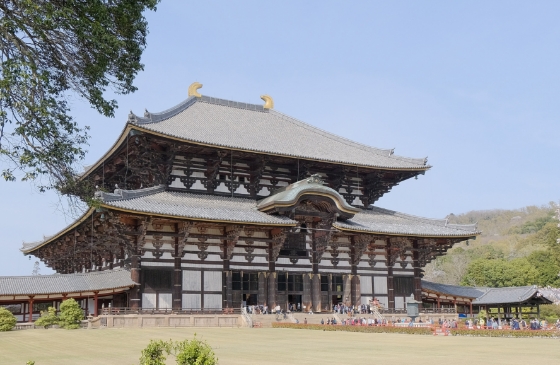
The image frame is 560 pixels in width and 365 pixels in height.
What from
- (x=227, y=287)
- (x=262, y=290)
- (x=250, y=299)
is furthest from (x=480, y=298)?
(x=227, y=287)

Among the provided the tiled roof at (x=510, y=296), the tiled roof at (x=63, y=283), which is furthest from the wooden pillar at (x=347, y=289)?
the tiled roof at (x=510, y=296)

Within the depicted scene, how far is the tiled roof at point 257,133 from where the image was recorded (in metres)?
38.9

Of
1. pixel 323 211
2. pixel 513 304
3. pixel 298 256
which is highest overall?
pixel 323 211

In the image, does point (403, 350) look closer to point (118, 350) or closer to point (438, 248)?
point (118, 350)

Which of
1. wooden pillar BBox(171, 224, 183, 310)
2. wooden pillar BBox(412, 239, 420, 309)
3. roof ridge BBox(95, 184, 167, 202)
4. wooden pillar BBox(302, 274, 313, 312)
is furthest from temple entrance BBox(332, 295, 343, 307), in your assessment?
roof ridge BBox(95, 184, 167, 202)

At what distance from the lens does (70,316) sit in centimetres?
3183

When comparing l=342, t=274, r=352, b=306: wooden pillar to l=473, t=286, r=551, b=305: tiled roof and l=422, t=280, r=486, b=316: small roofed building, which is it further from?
l=473, t=286, r=551, b=305: tiled roof

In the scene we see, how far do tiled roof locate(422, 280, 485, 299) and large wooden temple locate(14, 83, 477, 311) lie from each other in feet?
15.2

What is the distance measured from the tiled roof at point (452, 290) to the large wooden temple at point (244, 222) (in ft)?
15.2

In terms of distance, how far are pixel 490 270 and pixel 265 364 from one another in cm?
6802

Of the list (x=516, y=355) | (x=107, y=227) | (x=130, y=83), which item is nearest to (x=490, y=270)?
(x=107, y=227)

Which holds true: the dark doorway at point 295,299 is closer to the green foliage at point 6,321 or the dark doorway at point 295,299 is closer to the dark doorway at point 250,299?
the dark doorway at point 250,299

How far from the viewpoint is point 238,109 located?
4919cm

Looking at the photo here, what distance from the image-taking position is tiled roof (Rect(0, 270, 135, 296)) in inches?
1346
